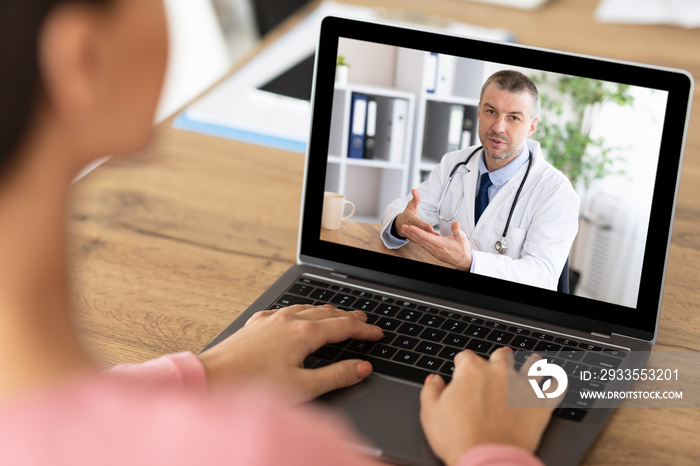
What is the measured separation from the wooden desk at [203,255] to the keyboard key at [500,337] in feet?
0.48

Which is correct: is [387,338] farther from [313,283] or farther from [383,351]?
[313,283]

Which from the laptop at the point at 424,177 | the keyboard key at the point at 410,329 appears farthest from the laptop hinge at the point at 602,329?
the keyboard key at the point at 410,329

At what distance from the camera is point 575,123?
0.86m

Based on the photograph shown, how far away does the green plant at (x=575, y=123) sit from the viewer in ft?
2.76

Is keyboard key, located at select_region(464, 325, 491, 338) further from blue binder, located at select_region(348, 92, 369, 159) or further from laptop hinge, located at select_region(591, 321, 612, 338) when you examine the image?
blue binder, located at select_region(348, 92, 369, 159)

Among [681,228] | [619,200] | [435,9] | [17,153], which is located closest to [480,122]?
[619,200]

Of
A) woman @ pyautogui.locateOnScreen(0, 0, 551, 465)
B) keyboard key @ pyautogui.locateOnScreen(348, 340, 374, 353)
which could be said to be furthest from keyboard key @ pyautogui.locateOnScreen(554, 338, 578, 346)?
woman @ pyautogui.locateOnScreen(0, 0, 551, 465)

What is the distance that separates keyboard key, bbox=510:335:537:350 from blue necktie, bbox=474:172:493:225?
15cm

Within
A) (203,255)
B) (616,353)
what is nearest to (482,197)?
(616,353)

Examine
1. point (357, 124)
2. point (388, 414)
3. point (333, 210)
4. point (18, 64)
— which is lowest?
point (388, 414)

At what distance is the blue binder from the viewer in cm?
96

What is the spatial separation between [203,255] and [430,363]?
407 mm

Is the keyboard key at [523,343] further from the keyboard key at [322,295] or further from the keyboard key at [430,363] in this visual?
the keyboard key at [322,295]

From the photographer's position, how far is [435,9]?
223 centimetres
